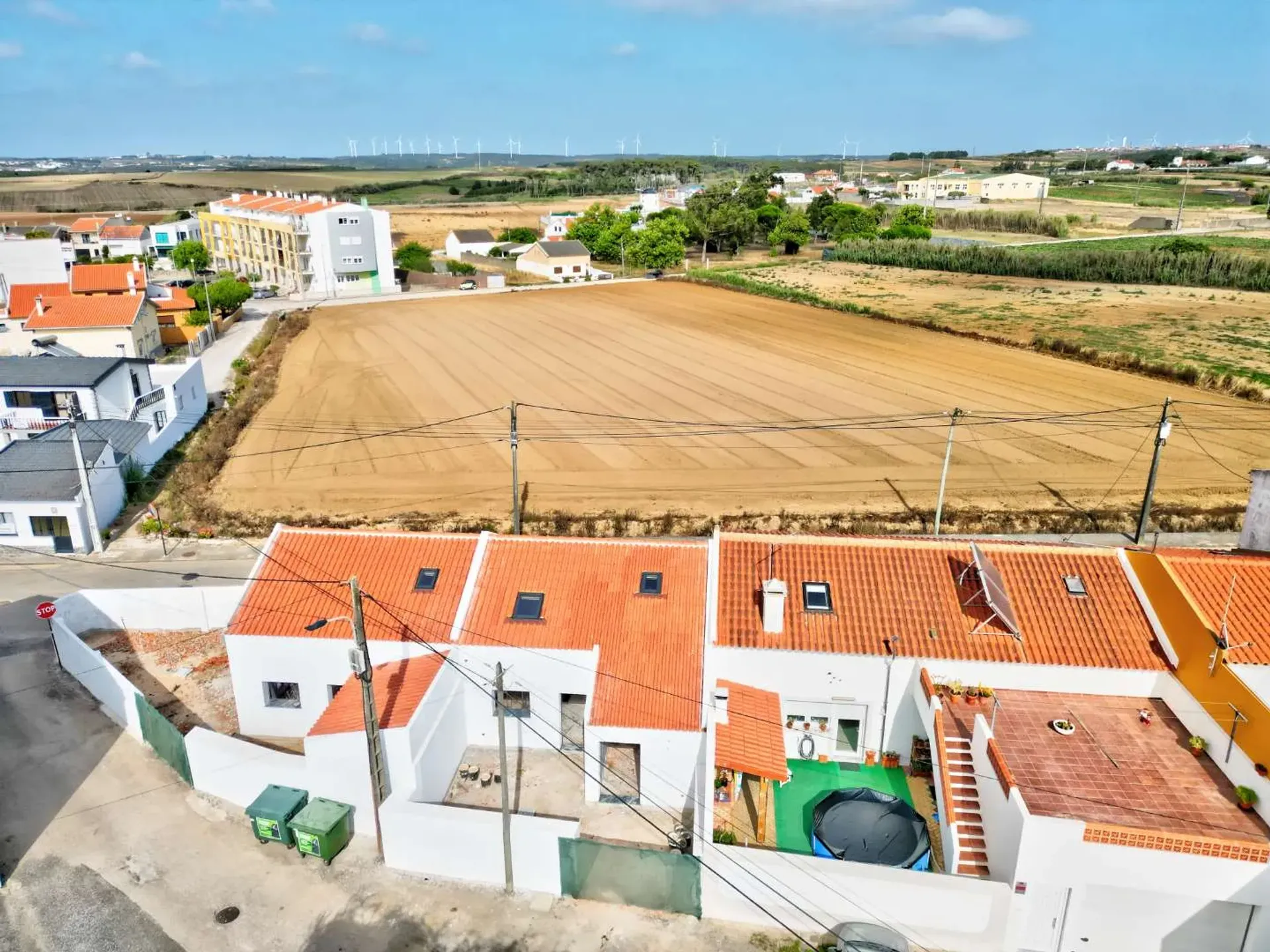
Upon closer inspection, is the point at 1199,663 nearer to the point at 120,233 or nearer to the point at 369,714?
the point at 369,714

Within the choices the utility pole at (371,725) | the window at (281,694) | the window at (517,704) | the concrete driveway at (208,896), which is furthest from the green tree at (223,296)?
the utility pole at (371,725)

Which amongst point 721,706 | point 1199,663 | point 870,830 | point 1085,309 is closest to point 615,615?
point 721,706

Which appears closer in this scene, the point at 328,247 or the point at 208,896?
the point at 208,896

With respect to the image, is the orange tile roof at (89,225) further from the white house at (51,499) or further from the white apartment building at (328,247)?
the white house at (51,499)

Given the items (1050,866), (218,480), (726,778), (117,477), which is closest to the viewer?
(1050,866)

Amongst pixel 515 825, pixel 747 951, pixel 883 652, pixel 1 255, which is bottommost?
pixel 747 951

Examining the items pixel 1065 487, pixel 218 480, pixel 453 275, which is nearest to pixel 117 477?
pixel 218 480

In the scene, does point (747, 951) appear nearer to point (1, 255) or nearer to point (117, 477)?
point (117, 477)

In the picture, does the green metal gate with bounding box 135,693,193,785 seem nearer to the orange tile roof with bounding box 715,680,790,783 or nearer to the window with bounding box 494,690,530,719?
the window with bounding box 494,690,530,719
